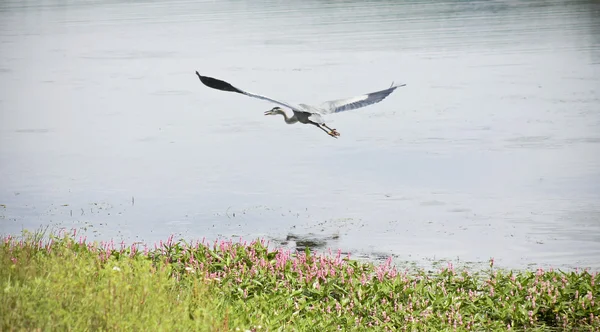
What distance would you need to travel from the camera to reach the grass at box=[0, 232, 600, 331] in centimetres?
639

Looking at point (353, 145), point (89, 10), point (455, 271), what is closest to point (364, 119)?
point (353, 145)

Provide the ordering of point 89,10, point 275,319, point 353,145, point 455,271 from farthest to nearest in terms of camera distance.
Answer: point 89,10
point 353,145
point 455,271
point 275,319

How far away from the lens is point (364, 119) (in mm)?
18328

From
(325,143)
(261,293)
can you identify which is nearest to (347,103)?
(325,143)

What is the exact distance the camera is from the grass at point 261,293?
21.0ft

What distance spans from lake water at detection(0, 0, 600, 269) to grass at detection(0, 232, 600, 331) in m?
1.10

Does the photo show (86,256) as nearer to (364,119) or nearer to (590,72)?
(364,119)

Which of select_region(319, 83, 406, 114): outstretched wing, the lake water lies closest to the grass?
the lake water

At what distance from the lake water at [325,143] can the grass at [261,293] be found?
110 cm

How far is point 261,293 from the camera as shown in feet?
27.2

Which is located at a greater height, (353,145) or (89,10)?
(353,145)

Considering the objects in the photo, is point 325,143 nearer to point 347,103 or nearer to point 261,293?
point 347,103

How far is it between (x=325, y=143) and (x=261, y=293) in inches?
322

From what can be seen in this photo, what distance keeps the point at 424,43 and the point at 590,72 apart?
8.10 meters
